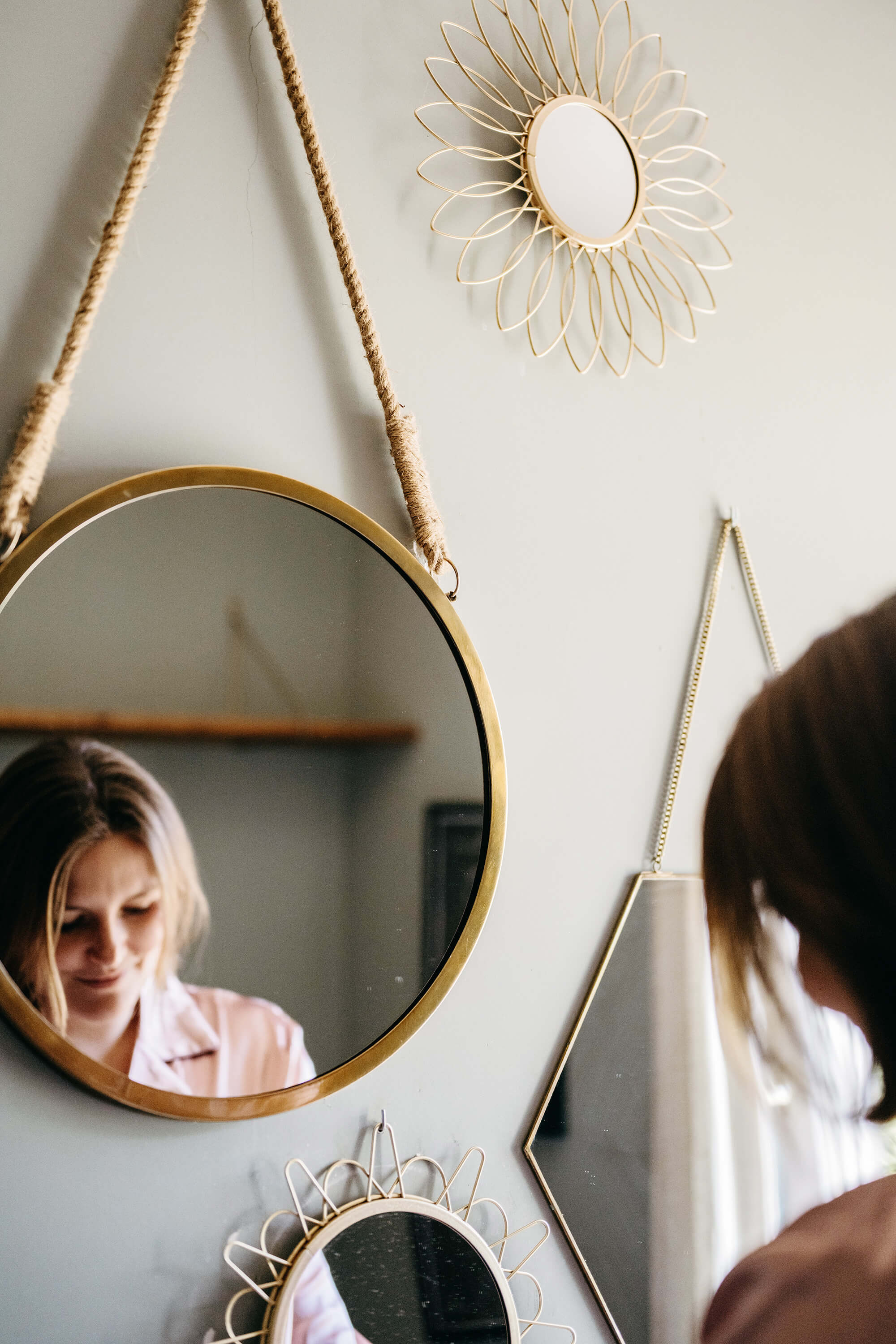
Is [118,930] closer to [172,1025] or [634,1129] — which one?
[172,1025]

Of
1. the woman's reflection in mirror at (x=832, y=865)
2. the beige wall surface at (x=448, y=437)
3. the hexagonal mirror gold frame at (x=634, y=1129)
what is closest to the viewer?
the woman's reflection in mirror at (x=832, y=865)

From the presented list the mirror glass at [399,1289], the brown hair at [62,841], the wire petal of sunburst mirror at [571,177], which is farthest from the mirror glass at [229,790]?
the wire petal of sunburst mirror at [571,177]

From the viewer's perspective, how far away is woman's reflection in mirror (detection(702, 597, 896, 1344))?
0.54m

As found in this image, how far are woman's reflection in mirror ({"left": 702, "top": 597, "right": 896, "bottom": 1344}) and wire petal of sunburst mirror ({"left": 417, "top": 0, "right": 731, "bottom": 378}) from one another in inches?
17.6

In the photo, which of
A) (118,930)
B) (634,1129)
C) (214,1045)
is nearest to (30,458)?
(118,930)

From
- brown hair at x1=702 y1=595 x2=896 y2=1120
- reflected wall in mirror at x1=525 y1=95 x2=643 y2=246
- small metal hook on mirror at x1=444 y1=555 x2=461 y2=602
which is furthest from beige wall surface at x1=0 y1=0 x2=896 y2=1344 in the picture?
brown hair at x1=702 y1=595 x2=896 y2=1120

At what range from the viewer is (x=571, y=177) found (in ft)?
2.82

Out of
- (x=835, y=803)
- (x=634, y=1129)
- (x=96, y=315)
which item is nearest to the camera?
(x=835, y=803)

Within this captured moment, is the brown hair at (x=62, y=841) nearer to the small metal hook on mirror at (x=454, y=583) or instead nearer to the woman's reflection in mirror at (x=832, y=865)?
the small metal hook on mirror at (x=454, y=583)

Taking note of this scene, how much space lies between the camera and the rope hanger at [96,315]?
617 mm

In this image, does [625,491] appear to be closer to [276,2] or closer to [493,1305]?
[276,2]

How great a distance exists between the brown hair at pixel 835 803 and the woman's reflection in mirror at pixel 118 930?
37 centimetres

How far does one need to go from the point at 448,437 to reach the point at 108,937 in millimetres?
492

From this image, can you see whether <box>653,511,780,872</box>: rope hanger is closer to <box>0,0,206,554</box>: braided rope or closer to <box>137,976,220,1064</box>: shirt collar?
<box>137,976,220,1064</box>: shirt collar
